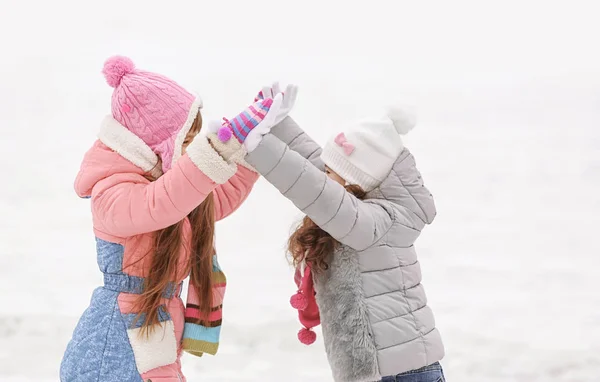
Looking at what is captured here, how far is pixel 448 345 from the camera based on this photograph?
3.34 m

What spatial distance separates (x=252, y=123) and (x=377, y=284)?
1.59 feet

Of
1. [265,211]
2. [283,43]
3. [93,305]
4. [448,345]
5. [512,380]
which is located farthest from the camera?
[283,43]

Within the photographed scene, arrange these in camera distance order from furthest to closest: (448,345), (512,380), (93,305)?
(448,345) → (512,380) → (93,305)

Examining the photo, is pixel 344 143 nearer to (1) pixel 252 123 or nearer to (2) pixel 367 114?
(1) pixel 252 123

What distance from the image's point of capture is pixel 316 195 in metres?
1.61

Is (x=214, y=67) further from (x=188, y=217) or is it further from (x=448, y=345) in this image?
(x=188, y=217)

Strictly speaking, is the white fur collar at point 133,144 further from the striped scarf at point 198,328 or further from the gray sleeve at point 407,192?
the gray sleeve at point 407,192

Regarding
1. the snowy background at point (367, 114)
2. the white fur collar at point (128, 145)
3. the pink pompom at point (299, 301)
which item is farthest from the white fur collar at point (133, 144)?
the snowy background at point (367, 114)

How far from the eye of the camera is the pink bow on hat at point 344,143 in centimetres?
178

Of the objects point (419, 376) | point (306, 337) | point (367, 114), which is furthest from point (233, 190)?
point (367, 114)

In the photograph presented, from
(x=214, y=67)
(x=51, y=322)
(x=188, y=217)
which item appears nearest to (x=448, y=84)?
(x=214, y=67)

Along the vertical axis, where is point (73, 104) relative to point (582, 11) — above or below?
below

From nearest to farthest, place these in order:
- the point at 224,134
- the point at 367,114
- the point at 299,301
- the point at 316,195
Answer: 1. the point at 224,134
2. the point at 316,195
3. the point at 299,301
4. the point at 367,114

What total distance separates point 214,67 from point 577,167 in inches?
95.5
